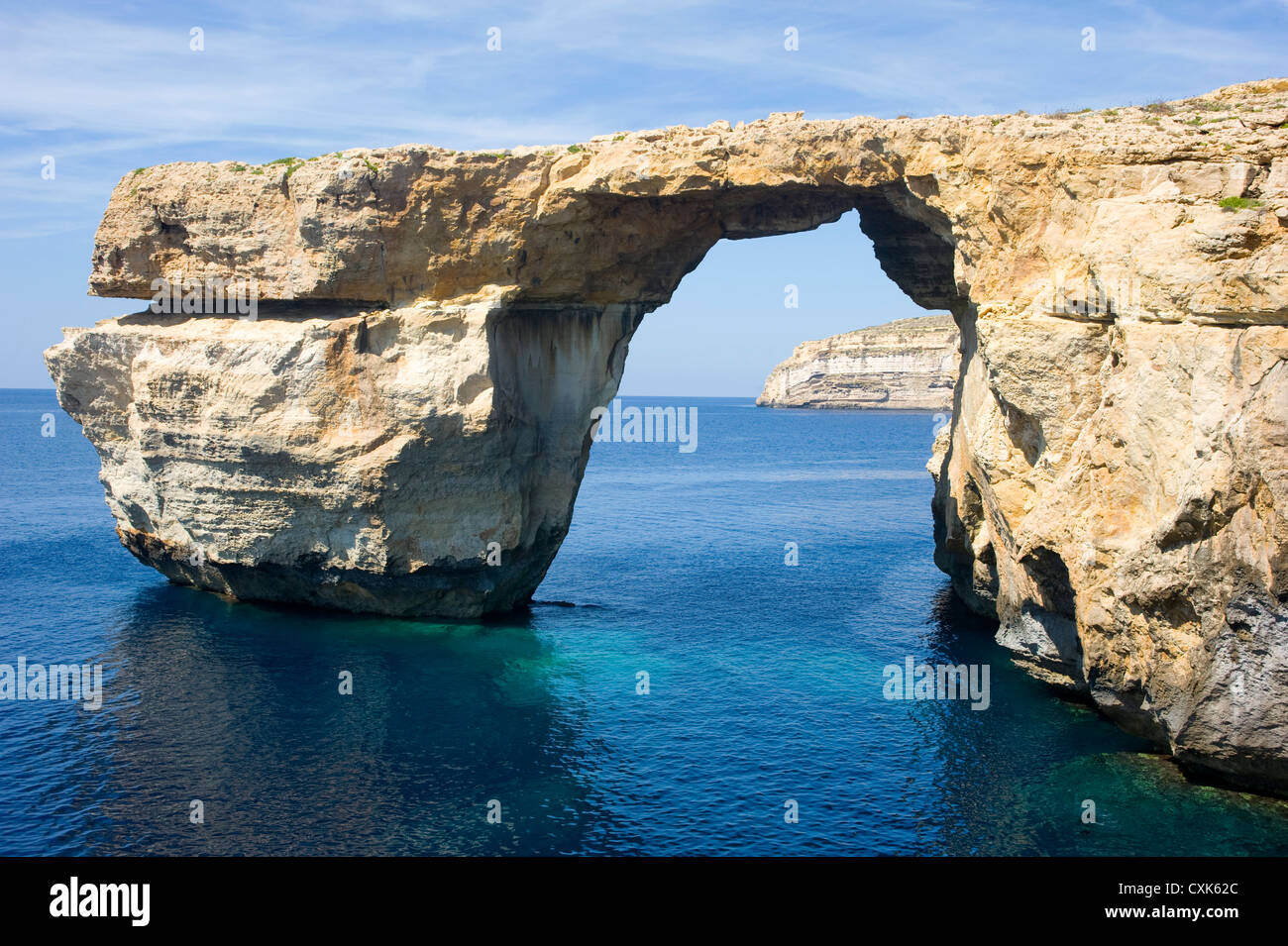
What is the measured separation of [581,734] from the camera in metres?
24.2

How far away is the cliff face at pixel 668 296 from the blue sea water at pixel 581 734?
1839 millimetres

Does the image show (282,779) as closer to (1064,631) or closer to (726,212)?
(1064,631)

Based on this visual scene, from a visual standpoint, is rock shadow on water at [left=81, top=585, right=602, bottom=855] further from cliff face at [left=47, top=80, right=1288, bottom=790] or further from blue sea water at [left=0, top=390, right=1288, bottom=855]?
cliff face at [left=47, top=80, right=1288, bottom=790]

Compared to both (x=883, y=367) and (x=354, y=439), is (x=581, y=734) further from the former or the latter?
(x=883, y=367)

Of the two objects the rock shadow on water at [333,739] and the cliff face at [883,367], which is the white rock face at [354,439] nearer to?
the rock shadow on water at [333,739]

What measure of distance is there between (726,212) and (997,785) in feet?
58.1

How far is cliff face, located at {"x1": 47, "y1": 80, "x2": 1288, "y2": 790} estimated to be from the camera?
19188 mm

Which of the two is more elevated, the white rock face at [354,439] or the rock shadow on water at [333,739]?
the white rock face at [354,439]

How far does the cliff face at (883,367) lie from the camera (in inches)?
5817

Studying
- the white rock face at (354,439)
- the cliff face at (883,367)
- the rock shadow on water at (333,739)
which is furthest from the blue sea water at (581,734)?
the cliff face at (883,367)

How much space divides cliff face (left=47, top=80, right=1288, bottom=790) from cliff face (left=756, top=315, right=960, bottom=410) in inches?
4432

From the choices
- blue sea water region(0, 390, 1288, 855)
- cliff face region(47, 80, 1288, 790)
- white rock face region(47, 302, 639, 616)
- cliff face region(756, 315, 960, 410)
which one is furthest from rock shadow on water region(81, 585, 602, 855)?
cliff face region(756, 315, 960, 410)

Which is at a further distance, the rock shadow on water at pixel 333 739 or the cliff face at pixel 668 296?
the rock shadow on water at pixel 333 739

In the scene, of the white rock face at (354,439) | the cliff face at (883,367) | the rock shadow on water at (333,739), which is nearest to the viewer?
the rock shadow on water at (333,739)
